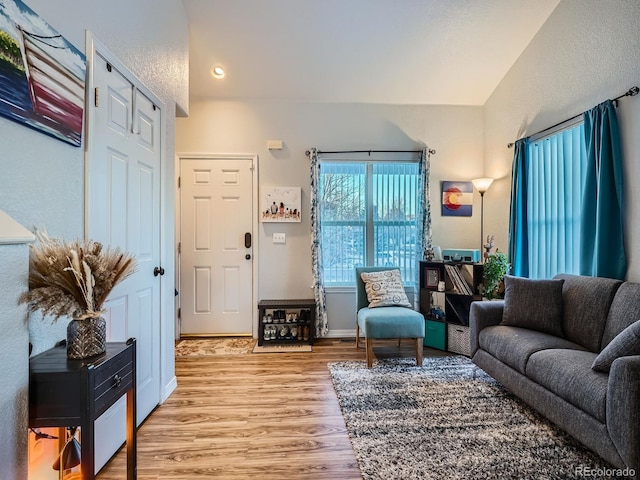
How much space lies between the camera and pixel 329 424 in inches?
77.1

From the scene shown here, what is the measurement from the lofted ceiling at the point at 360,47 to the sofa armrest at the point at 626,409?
9.48ft

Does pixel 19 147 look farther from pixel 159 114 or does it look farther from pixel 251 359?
pixel 251 359

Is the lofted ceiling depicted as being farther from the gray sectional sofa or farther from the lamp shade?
the gray sectional sofa

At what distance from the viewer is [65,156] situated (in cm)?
135

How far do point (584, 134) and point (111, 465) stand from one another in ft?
12.7

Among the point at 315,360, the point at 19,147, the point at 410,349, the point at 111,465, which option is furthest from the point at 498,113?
the point at 111,465

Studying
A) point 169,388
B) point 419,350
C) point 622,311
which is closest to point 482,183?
point 622,311

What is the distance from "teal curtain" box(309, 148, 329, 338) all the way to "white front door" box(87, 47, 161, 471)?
1752 mm

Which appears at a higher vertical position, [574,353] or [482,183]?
[482,183]

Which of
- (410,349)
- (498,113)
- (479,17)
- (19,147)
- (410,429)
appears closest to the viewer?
(19,147)

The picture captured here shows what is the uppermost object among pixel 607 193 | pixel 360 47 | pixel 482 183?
pixel 360 47

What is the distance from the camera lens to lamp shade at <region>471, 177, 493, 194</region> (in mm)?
3492

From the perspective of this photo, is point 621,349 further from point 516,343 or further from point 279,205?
point 279,205

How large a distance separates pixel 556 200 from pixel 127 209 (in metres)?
3.47
